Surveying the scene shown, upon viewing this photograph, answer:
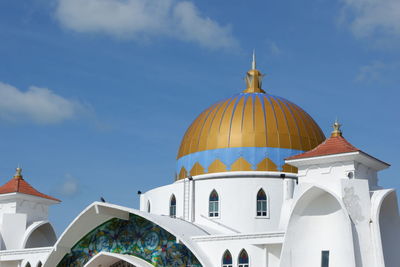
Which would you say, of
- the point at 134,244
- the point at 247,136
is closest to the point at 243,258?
the point at 134,244

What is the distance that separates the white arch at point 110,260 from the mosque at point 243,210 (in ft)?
0.22

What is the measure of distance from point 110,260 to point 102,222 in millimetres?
1669

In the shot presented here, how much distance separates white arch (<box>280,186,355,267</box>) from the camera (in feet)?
74.3

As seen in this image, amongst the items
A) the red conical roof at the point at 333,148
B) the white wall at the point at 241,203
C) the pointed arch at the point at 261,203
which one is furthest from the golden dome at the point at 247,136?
the red conical roof at the point at 333,148

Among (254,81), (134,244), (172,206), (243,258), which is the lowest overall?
(243,258)

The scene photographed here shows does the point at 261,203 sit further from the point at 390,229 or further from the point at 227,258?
the point at 390,229

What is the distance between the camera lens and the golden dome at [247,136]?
2966 centimetres

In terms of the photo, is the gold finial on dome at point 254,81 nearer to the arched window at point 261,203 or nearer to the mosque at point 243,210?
the mosque at point 243,210

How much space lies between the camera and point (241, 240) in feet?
81.6

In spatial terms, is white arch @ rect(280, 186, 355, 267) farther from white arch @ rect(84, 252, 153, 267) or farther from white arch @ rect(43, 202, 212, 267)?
white arch @ rect(84, 252, 153, 267)

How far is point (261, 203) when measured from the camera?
28.5 meters

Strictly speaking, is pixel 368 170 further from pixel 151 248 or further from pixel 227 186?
pixel 151 248

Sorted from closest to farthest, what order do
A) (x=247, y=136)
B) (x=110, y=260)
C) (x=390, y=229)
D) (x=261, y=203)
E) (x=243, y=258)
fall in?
(x=390, y=229), (x=243, y=258), (x=261, y=203), (x=110, y=260), (x=247, y=136)

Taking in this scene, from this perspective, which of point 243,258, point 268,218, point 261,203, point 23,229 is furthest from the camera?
point 23,229
